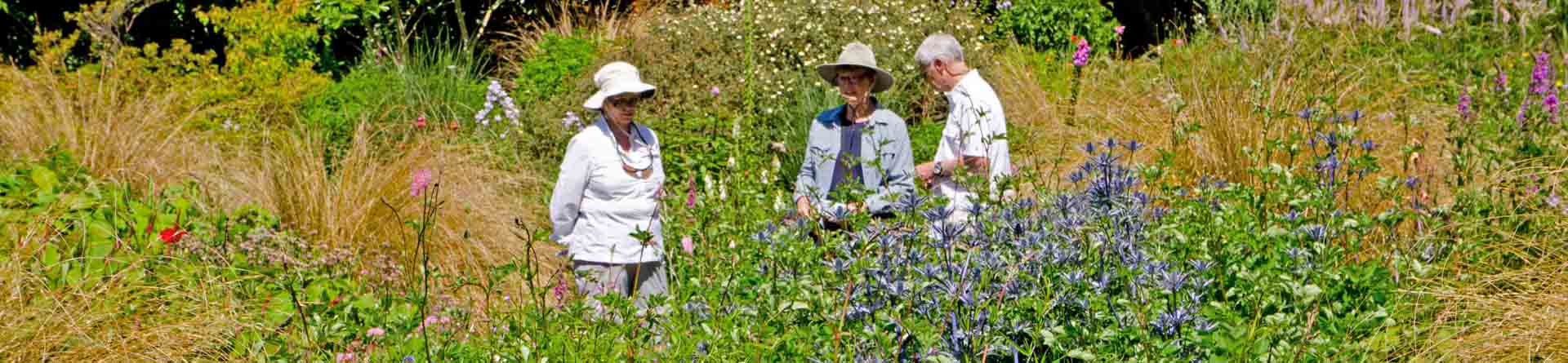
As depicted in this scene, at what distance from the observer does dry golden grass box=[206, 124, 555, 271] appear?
542 cm

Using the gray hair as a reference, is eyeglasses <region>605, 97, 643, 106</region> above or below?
below

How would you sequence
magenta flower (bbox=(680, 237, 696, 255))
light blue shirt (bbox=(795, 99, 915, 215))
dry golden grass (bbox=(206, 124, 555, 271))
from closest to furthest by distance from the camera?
1. magenta flower (bbox=(680, 237, 696, 255))
2. light blue shirt (bbox=(795, 99, 915, 215))
3. dry golden grass (bbox=(206, 124, 555, 271))

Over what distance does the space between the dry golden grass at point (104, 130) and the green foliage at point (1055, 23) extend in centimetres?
625

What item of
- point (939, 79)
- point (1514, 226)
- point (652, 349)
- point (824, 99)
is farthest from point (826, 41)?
point (652, 349)

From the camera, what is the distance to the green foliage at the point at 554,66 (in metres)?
9.03

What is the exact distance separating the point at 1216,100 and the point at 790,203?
8.57ft

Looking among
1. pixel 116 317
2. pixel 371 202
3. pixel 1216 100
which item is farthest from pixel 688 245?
pixel 1216 100

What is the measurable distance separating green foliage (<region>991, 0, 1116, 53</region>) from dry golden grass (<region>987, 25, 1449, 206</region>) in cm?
191

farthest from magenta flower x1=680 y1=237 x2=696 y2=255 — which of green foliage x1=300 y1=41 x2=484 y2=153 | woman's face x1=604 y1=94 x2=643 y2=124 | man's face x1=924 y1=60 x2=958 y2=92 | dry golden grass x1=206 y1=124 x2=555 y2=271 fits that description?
green foliage x1=300 y1=41 x2=484 y2=153

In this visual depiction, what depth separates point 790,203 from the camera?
4273 mm

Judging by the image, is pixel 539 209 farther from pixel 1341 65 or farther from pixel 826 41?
pixel 1341 65

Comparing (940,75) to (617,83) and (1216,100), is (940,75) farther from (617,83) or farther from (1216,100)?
(1216,100)

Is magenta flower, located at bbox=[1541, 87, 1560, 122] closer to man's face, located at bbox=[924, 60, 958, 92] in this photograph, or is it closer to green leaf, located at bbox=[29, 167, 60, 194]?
man's face, located at bbox=[924, 60, 958, 92]

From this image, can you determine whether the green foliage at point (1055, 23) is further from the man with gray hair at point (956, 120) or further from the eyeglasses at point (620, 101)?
the eyeglasses at point (620, 101)
